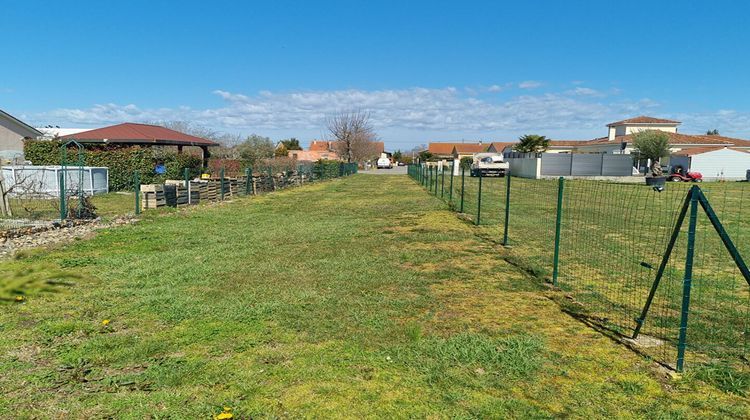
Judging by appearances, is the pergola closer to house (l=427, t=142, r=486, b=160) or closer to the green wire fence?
the green wire fence

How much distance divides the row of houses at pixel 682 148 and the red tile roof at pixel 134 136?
39.5m

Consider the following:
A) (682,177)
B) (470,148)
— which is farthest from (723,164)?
(470,148)

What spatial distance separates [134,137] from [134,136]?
28 cm

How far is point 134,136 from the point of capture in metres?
30.1

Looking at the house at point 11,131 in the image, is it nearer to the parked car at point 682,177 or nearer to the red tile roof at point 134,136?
the red tile roof at point 134,136

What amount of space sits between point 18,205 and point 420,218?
12.0 meters

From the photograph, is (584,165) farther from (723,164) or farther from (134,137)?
(134,137)

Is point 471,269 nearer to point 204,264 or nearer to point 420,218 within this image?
point 204,264

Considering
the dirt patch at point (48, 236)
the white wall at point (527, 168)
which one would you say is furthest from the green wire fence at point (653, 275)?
the white wall at point (527, 168)

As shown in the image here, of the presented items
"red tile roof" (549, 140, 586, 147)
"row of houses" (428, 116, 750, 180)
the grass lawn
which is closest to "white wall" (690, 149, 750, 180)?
"row of houses" (428, 116, 750, 180)

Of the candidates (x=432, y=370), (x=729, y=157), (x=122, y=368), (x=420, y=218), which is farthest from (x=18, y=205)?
(x=729, y=157)

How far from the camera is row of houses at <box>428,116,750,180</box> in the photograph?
4438 centimetres

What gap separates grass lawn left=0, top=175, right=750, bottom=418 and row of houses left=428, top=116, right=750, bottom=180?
47.3 meters

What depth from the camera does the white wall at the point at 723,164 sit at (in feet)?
145
